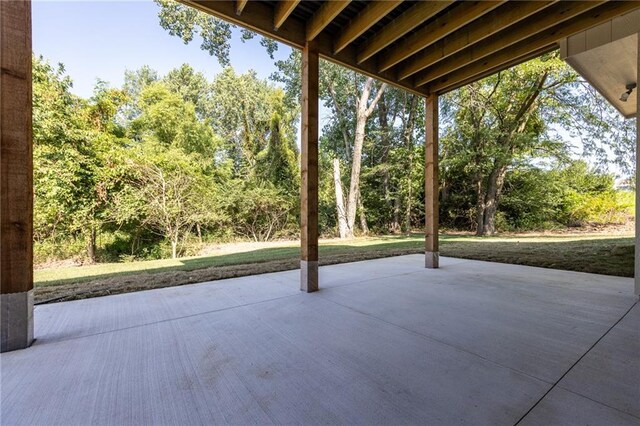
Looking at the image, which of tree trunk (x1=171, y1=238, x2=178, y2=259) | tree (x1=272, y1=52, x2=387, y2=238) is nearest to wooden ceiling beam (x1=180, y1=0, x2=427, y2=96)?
tree trunk (x1=171, y1=238, x2=178, y2=259)

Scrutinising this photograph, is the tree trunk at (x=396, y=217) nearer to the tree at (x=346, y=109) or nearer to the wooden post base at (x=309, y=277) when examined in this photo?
the tree at (x=346, y=109)

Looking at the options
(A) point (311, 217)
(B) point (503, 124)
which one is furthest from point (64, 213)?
(B) point (503, 124)

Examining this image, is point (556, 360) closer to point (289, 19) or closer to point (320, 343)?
point (320, 343)

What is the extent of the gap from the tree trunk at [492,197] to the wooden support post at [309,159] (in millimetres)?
10679

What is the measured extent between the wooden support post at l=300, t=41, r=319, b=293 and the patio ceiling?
26cm

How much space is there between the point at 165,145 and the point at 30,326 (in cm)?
1095

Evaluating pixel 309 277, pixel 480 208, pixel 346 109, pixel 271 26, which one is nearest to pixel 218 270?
pixel 309 277

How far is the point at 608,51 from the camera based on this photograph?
3.30 metres

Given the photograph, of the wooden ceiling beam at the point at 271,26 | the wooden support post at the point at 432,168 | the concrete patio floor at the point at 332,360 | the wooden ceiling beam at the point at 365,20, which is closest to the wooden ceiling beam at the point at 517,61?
the wooden support post at the point at 432,168

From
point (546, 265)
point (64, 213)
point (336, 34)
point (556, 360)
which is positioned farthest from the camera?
point (64, 213)

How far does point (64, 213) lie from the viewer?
7.33 m

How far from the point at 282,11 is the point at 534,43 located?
9.72 ft

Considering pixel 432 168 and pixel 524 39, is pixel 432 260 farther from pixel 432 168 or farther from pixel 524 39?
pixel 524 39

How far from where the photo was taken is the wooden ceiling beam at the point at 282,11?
2589 mm
